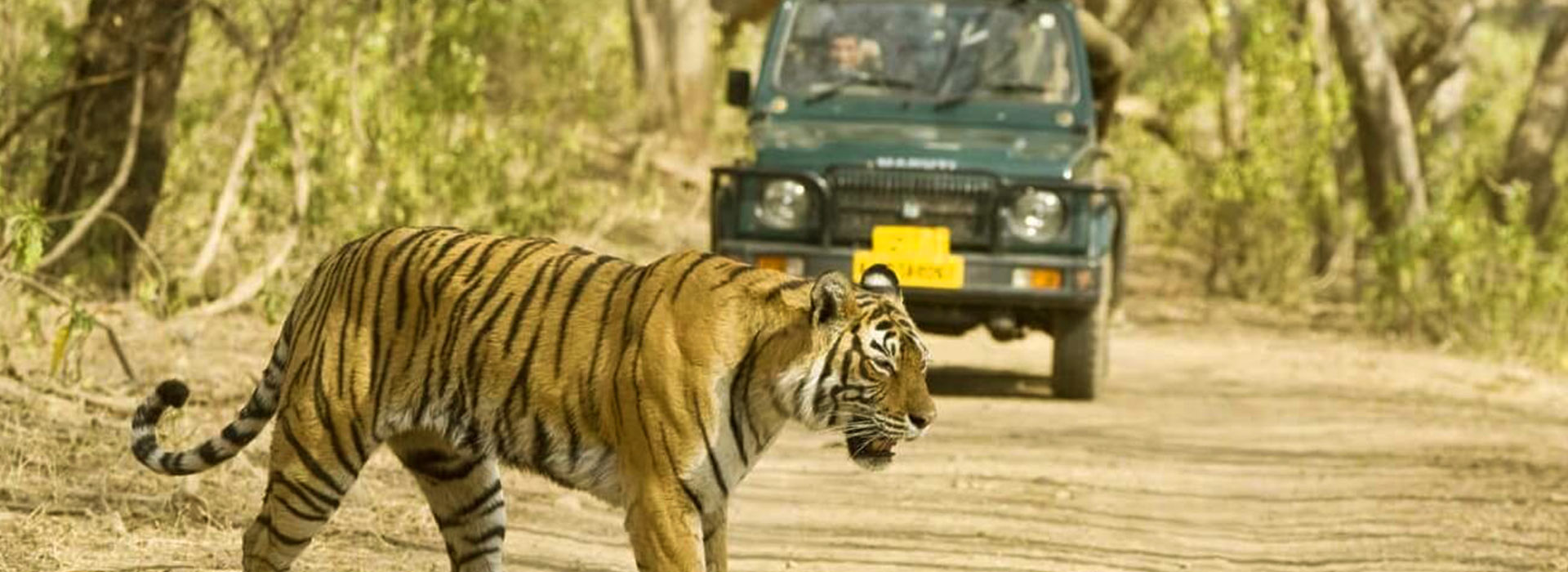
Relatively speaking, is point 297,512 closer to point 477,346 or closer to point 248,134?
point 477,346

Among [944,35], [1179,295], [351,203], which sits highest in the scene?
[944,35]

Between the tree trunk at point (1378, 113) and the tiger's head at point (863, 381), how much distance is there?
12.9 metres

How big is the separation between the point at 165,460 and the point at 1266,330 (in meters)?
13.3

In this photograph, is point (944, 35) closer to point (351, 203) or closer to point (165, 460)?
point (351, 203)

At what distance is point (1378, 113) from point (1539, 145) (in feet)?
3.47

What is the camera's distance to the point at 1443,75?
21.1 m

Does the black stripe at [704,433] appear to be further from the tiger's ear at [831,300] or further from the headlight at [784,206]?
the headlight at [784,206]

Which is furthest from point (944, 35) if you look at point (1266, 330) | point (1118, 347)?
point (1266, 330)

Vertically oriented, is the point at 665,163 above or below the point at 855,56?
below

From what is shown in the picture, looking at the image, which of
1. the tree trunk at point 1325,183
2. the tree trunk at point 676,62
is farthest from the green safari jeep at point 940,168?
the tree trunk at point 676,62

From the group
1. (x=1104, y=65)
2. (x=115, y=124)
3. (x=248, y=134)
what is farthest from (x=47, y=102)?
(x=1104, y=65)

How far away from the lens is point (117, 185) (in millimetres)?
12609

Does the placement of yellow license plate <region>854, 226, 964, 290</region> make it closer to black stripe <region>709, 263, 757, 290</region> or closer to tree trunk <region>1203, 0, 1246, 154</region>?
black stripe <region>709, 263, 757, 290</region>

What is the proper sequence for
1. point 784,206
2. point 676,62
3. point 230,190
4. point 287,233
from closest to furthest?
point 784,206
point 230,190
point 287,233
point 676,62
